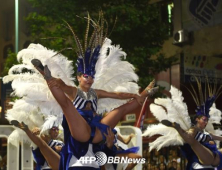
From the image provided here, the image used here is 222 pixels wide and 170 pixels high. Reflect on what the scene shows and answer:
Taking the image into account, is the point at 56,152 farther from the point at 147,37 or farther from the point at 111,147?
the point at 147,37

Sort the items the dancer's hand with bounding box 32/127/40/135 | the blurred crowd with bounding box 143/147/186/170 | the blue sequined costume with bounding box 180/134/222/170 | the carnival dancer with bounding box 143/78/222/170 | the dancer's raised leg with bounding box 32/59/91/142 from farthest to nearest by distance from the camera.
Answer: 1. the blurred crowd with bounding box 143/147/186/170
2. the blue sequined costume with bounding box 180/134/222/170
3. the carnival dancer with bounding box 143/78/222/170
4. the dancer's hand with bounding box 32/127/40/135
5. the dancer's raised leg with bounding box 32/59/91/142

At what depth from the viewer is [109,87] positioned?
18.2 feet

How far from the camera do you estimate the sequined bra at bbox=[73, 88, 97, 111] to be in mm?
4992

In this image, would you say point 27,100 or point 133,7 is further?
point 133,7

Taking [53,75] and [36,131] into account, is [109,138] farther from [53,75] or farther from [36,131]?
[36,131]

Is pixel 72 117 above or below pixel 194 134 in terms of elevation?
above

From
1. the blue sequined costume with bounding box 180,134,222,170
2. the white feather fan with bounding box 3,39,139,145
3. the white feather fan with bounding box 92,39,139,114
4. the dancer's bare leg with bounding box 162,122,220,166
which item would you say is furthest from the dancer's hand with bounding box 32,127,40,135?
the blue sequined costume with bounding box 180,134,222,170

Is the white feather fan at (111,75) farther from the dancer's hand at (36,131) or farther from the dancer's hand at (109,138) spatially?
the dancer's hand at (36,131)

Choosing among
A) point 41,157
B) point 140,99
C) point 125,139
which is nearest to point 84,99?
point 140,99

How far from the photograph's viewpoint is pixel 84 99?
16.4 ft

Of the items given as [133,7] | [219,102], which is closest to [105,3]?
[133,7]

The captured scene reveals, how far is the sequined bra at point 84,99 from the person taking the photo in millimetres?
4992

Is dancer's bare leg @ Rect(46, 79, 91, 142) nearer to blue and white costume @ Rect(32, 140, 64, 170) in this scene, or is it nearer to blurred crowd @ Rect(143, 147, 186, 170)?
blue and white costume @ Rect(32, 140, 64, 170)

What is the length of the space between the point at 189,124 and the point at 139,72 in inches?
213
